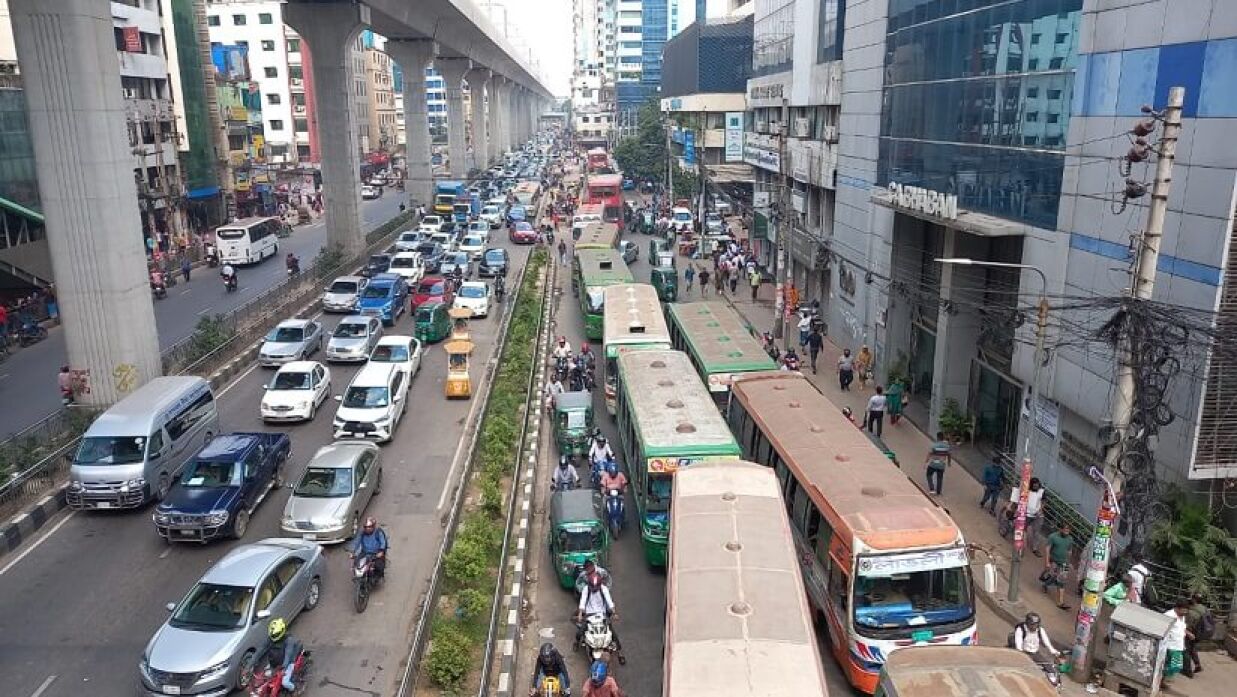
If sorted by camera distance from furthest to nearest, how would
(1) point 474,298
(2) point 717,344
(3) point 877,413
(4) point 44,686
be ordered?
(1) point 474,298 → (2) point 717,344 → (3) point 877,413 → (4) point 44,686

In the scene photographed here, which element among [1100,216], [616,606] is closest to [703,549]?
[616,606]

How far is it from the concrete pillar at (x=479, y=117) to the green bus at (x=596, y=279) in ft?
212

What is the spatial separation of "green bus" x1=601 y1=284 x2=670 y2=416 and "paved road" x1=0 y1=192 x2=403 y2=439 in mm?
16112

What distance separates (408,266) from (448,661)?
32.0m

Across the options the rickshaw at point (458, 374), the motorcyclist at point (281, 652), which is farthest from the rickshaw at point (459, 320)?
the motorcyclist at point (281, 652)

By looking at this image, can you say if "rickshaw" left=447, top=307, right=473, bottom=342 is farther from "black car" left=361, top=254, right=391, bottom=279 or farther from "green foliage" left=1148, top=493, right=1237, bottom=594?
"green foliage" left=1148, top=493, right=1237, bottom=594

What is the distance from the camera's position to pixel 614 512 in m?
17.6

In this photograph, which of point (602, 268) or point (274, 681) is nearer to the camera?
point (274, 681)

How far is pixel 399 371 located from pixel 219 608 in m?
12.5

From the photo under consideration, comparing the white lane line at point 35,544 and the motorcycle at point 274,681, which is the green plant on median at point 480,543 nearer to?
the motorcycle at point 274,681

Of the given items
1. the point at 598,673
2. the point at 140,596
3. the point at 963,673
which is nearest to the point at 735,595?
the point at 598,673

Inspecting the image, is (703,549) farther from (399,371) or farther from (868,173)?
(868,173)

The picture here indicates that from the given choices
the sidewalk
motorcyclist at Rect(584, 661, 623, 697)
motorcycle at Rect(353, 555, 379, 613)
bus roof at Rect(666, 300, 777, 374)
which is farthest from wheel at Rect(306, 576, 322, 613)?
the sidewalk

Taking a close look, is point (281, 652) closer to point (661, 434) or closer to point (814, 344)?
point (661, 434)
